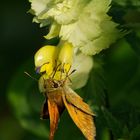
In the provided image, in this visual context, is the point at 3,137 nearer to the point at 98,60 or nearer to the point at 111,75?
the point at 111,75

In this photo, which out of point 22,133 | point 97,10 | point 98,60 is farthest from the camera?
point 22,133

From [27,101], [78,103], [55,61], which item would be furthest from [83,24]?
[27,101]

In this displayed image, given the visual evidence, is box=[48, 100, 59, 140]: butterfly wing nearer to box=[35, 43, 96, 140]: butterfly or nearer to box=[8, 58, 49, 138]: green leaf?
box=[35, 43, 96, 140]: butterfly

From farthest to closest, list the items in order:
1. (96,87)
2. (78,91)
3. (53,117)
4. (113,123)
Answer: (78,91)
(96,87)
(113,123)
(53,117)

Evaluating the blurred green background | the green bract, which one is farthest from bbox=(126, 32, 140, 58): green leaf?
the green bract

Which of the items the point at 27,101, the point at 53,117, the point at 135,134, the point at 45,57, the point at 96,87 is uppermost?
the point at 45,57

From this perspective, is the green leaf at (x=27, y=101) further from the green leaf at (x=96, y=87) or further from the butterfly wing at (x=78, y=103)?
the butterfly wing at (x=78, y=103)

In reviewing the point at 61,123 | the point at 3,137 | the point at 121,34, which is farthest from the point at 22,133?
the point at 121,34

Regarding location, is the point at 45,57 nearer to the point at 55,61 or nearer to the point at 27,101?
the point at 55,61

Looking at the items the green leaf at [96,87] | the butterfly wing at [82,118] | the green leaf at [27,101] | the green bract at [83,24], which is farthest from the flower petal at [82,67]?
the green leaf at [27,101]
